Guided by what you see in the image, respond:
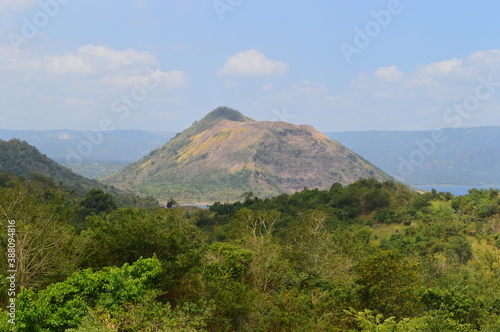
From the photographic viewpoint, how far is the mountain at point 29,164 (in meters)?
107

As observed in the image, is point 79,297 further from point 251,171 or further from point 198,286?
point 251,171

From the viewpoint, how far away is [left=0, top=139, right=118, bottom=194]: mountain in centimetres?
10725

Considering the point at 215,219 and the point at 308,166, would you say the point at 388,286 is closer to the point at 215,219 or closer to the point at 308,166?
the point at 215,219

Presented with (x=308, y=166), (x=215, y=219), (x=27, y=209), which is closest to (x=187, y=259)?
(x=27, y=209)

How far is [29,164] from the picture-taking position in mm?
113188

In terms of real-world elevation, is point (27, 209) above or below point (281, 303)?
above

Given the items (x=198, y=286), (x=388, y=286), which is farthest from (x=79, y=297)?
(x=388, y=286)

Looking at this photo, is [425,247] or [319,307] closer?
[319,307]

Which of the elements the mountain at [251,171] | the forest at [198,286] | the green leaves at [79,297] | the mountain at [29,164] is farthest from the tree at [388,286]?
the mountain at [251,171]

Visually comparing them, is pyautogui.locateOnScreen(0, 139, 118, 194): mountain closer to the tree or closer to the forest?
the forest

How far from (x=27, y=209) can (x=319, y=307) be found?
1804 cm

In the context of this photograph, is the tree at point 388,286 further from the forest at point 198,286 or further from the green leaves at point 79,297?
the green leaves at point 79,297

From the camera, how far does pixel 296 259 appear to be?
2920 cm

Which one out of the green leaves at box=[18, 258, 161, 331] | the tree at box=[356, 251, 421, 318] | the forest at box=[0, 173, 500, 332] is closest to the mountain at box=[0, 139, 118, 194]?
the forest at box=[0, 173, 500, 332]
